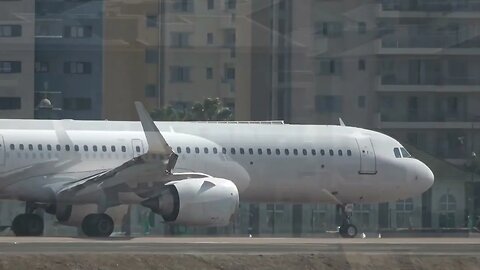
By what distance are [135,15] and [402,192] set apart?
32.3ft

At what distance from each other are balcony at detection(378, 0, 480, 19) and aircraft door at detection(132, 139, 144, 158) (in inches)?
470

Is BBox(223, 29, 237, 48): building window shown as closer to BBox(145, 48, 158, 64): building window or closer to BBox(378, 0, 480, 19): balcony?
BBox(145, 48, 158, 64): building window

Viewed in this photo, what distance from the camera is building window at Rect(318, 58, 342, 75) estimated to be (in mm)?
38562

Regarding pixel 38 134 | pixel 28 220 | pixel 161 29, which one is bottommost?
pixel 28 220

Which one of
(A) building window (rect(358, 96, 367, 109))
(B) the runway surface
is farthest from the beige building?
(B) the runway surface

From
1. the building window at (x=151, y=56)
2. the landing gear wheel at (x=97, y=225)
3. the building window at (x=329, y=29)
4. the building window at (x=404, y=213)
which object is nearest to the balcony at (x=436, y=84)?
the building window at (x=329, y=29)

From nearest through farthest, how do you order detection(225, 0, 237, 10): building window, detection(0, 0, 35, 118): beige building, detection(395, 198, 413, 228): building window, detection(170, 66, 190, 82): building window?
detection(0, 0, 35, 118): beige building < detection(225, 0, 237, 10): building window < detection(170, 66, 190, 82): building window < detection(395, 198, 413, 228): building window

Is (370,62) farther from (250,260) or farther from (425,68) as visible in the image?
(250,260)

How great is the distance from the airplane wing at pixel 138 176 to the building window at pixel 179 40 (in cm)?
885

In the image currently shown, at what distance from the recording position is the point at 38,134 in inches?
1148

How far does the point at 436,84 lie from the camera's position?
38.5 meters

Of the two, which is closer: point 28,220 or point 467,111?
point 28,220

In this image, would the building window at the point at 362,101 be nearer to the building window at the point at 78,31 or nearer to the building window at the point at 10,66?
the building window at the point at 78,31

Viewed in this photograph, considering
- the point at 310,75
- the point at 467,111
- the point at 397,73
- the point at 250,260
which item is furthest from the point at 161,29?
the point at 250,260
